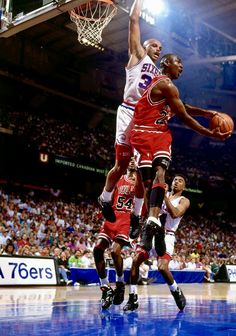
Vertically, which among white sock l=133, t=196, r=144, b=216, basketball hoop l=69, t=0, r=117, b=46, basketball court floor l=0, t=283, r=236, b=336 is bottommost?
basketball court floor l=0, t=283, r=236, b=336

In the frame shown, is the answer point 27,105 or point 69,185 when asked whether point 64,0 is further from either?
point 27,105

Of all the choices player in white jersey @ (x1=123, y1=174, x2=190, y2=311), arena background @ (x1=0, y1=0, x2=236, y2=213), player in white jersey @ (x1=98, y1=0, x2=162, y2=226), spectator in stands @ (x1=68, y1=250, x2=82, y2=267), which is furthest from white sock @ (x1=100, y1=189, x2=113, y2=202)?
arena background @ (x1=0, y1=0, x2=236, y2=213)

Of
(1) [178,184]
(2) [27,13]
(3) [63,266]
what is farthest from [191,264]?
(2) [27,13]

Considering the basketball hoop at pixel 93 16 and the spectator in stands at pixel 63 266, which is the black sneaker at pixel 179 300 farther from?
the basketball hoop at pixel 93 16

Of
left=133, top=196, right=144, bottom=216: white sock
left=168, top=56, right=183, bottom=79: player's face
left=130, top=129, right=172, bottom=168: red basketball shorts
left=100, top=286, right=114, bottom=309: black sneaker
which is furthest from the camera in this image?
left=133, top=196, right=144, bottom=216: white sock

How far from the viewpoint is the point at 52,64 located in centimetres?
2667

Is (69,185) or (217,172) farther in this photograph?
(217,172)

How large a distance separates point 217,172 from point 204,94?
19.6 feet

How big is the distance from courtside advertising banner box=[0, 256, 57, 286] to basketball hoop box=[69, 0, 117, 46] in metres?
5.87

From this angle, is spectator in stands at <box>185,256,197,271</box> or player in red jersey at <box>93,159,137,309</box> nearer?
player in red jersey at <box>93,159,137,309</box>

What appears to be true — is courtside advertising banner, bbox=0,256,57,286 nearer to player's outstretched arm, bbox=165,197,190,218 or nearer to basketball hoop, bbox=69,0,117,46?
player's outstretched arm, bbox=165,197,190,218

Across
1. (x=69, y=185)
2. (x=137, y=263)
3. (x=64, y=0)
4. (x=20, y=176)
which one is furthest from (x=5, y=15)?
(x=69, y=185)

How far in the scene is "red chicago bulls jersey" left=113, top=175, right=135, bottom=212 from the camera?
5934mm

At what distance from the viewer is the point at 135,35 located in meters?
5.01
